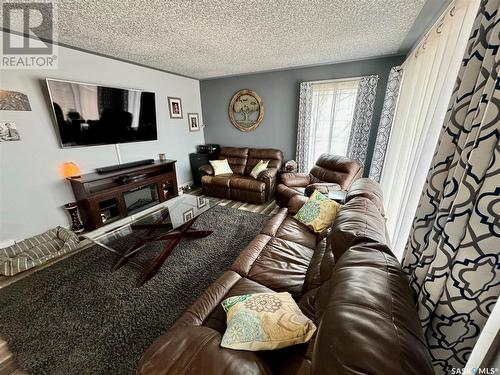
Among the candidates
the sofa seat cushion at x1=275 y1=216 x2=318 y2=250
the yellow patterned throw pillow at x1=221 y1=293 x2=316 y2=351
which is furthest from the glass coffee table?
the yellow patterned throw pillow at x1=221 y1=293 x2=316 y2=351

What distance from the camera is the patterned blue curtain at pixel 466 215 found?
1.86 feet

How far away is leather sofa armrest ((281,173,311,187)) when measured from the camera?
128 inches

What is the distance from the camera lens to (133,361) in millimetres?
1235

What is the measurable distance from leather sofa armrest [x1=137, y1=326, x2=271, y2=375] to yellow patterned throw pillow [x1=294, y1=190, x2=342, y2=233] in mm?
1353

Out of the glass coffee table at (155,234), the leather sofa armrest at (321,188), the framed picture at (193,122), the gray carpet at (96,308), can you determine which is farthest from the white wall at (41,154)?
the leather sofa armrest at (321,188)

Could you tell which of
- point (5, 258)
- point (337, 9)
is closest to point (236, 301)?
point (337, 9)

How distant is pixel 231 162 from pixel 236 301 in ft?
11.7

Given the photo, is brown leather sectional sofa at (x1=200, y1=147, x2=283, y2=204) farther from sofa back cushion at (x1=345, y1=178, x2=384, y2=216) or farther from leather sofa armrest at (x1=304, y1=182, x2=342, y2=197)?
sofa back cushion at (x1=345, y1=178, x2=384, y2=216)

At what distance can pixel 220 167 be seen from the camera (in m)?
4.05

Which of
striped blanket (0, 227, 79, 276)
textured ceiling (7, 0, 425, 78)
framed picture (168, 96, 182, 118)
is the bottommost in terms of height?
striped blanket (0, 227, 79, 276)

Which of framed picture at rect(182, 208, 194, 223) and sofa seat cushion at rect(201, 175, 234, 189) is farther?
sofa seat cushion at rect(201, 175, 234, 189)

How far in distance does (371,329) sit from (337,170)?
2.87 metres

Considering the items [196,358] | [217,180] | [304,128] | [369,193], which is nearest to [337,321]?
[196,358]

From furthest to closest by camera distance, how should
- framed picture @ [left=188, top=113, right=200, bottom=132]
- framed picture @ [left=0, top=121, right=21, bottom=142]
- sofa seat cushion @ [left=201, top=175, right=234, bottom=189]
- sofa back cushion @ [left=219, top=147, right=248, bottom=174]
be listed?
framed picture @ [left=188, top=113, right=200, bottom=132], sofa back cushion @ [left=219, top=147, right=248, bottom=174], sofa seat cushion @ [left=201, top=175, right=234, bottom=189], framed picture @ [left=0, top=121, right=21, bottom=142]
